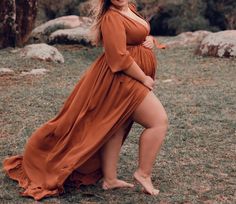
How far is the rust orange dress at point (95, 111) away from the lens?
3666 millimetres

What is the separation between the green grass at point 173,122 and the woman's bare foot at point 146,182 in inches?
1.7

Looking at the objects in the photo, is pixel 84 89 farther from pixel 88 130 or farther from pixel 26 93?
pixel 26 93

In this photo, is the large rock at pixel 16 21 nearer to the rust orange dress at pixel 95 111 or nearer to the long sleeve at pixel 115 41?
the rust orange dress at pixel 95 111

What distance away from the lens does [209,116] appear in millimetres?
6191

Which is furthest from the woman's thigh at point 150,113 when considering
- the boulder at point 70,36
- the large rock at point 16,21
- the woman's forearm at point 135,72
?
the boulder at point 70,36

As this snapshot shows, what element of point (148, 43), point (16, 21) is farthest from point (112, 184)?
point (16, 21)

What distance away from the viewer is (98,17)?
3.75m

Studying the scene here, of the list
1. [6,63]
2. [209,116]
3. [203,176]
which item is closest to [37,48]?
[6,63]

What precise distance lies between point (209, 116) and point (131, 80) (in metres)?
2.61

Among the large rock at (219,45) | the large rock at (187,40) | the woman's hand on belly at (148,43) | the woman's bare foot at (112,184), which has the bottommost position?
the large rock at (187,40)

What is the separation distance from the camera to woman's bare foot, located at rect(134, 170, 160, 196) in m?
3.93

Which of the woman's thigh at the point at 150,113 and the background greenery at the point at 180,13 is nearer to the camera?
the woman's thigh at the point at 150,113

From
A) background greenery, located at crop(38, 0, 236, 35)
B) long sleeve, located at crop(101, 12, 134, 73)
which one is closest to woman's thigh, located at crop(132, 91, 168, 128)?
long sleeve, located at crop(101, 12, 134, 73)

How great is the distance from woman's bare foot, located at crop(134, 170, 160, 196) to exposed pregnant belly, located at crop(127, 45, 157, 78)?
0.70m
